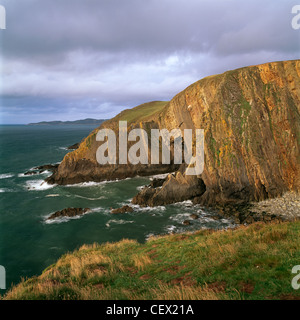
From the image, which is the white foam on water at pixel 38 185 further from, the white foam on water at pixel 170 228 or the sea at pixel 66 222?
the white foam on water at pixel 170 228

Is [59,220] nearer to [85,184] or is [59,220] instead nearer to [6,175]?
[85,184]

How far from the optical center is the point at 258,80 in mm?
34438

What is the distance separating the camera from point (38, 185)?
142ft

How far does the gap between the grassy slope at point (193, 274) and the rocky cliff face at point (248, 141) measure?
20558 millimetres

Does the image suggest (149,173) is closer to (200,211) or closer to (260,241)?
(200,211)

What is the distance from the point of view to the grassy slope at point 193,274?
20.8ft

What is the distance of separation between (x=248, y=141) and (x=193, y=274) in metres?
28.6

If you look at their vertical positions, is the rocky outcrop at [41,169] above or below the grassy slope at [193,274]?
above

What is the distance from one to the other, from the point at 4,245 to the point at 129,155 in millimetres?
30157

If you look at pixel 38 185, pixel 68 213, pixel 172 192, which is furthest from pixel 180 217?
pixel 38 185

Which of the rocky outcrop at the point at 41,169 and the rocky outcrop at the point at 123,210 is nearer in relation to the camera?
the rocky outcrop at the point at 123,210

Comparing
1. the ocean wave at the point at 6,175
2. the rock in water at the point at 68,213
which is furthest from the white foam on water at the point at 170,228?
the ocean wave at the point at 6,175

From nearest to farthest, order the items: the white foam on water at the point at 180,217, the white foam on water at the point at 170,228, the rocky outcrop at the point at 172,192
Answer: the white foam on water at the point at 170,228, the white foam on water at the point at 180,217, the rocky outcrop at the point at 172,192
